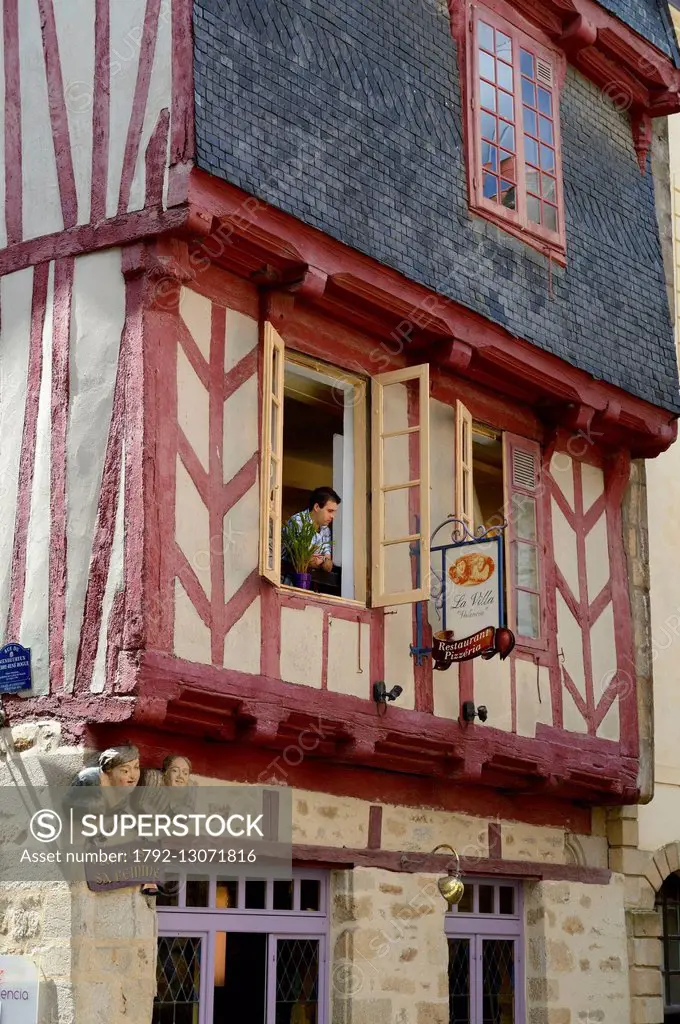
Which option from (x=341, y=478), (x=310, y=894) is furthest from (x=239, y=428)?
(x=310, y=894)

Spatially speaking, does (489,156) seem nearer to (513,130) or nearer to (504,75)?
(513,130)

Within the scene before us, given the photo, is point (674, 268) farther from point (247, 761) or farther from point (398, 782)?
point (247, 761)

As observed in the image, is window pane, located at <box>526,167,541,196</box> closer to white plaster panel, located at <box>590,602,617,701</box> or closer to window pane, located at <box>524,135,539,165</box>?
window pane, located at <box>524,135,539,165</box>

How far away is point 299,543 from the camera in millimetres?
8945

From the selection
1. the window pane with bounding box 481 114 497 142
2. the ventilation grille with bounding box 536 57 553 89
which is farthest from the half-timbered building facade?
the ventilation grille with bounding box 536 57 553 89

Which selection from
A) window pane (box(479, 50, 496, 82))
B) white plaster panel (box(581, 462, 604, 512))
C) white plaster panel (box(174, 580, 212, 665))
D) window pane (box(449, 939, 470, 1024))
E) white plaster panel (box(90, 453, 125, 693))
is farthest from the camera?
white plaster panel (box(581, 462, 604, 512))

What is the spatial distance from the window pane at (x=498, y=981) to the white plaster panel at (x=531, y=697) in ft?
4.22

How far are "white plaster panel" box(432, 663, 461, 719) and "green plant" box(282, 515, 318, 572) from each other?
3.43 feet

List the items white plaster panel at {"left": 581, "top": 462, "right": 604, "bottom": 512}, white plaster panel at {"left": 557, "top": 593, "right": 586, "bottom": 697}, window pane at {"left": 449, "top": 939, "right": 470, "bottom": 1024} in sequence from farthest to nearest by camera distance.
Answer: white plaster panel at {"left": 581, "top": 462, "right": 604, "bottom": 512}, white plaster panel at {"left": 557, "top": 593, "right": 586, "bottom": 697}, window pane at {"left": 449, "top": 939, "right": 470, "bottom": 1024}

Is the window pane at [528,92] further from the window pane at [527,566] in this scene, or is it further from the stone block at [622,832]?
the stone block at [622,832]

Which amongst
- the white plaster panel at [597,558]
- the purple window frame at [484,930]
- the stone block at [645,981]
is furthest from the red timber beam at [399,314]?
the stone block at [645,981]

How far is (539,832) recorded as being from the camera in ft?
34.1

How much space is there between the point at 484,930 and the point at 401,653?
6.36 ft

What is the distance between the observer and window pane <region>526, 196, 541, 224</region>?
34.7 ft
